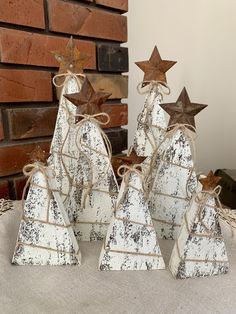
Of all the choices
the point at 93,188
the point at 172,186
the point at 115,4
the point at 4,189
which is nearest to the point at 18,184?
the point at 4,189

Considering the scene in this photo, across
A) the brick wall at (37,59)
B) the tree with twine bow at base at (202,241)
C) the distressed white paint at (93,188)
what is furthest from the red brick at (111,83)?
the tree with twine bow at base at (202,241)

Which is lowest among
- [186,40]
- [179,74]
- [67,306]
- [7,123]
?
[67,306]

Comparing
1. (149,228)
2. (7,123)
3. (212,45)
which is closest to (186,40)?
(212,45)

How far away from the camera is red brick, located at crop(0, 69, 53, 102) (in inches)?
24.3

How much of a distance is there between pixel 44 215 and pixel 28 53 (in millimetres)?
390

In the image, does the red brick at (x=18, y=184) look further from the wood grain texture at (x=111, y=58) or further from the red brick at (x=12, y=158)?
the wood grain texture at (x=111, y=58)

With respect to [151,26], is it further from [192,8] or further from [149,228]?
[149,228]

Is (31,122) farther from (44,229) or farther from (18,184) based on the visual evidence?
(44,229)

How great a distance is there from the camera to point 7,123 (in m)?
0.64

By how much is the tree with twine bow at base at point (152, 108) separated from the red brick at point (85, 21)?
0.26m

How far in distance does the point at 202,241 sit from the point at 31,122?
1.51 ft

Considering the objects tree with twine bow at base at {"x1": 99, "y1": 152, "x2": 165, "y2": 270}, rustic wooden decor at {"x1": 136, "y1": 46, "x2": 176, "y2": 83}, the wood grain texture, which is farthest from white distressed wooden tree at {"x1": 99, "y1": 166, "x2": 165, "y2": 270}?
the wood grain texture

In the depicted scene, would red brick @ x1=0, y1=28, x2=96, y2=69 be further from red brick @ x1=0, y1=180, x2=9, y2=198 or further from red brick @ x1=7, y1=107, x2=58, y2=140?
red brick @ x1=0, y1=180, x2=9, y2=198

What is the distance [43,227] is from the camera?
430 mm
